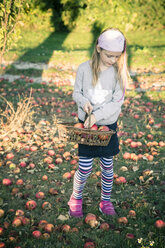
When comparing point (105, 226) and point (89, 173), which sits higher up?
point (89, 173)

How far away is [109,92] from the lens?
8.18 feet

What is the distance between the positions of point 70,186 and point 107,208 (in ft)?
2.31

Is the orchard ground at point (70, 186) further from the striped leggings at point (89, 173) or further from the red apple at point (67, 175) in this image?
the striped leggings at point (89, 173)

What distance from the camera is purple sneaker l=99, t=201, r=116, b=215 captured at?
2834mm

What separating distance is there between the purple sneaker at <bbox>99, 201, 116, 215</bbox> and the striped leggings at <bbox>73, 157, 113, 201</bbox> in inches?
1.9

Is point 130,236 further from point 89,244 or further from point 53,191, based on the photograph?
point 53,191

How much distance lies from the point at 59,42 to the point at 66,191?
14.2 metres

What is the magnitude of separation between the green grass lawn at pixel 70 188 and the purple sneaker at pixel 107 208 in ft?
0.20

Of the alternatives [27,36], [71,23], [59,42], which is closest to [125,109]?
[59,42]

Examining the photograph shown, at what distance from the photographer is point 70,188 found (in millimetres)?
3336

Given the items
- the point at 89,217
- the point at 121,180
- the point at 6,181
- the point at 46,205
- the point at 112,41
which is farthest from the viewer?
the point at 121,180

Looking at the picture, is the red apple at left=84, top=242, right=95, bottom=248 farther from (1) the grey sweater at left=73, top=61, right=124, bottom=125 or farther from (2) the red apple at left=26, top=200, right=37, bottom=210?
(1) the grey sweater at left=73, top=61, right=124, bottom=125

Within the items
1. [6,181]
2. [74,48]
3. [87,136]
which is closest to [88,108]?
[87,136]

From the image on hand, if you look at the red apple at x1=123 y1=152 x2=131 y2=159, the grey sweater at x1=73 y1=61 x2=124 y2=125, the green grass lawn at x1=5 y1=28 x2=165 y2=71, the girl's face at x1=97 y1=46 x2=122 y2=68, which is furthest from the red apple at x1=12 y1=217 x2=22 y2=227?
the green grass lawn at x1=5 y1=28 x2=165 y2=71
